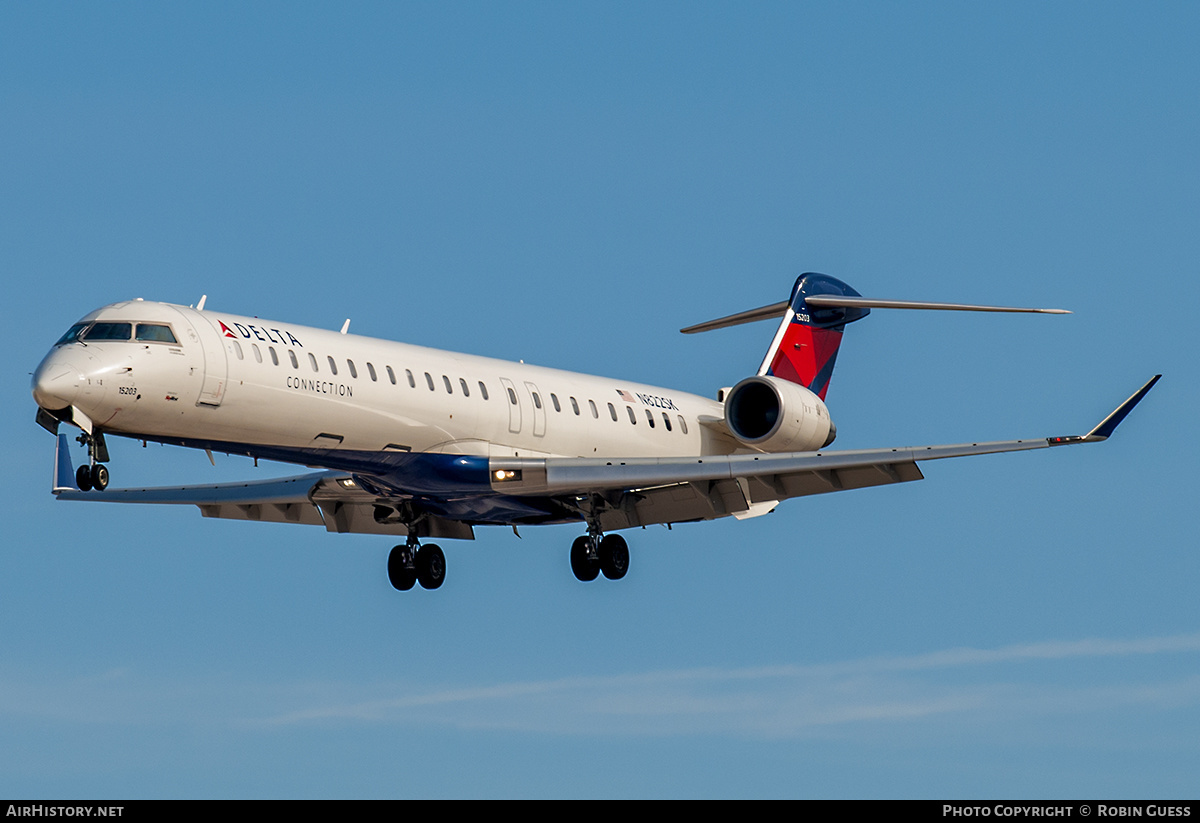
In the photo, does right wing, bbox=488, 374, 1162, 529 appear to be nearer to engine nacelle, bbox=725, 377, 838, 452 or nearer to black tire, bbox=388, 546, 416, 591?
engine nacelle, bbox=725, 377, 838, 452

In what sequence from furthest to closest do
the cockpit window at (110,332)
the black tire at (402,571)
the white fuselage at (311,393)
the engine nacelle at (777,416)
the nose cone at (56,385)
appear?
the engine nacelle at (777,416) → the black tire at (402,571) → the cockpit window at (110,332) → the white fuselage at (311,393) → the nose cone at (56,385)

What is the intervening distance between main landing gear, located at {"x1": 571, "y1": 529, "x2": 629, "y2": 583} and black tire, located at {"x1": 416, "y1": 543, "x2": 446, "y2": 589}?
2.35m

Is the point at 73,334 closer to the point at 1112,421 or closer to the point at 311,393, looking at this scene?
the point at 311,393

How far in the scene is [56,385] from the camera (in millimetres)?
20781

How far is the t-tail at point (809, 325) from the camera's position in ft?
105

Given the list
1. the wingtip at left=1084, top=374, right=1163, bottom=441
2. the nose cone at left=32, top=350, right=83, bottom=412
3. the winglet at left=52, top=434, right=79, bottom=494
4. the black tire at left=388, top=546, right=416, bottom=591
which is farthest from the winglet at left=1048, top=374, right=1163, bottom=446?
the winglet at left=52, top=434, right=79, bottom=494

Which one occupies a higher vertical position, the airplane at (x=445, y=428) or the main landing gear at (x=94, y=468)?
the airplane at (x=445, y=428)

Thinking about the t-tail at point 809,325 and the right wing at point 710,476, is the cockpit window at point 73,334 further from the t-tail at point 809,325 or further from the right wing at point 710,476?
the t-tail at point 809,325

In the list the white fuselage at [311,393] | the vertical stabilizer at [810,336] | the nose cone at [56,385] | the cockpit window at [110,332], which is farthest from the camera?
the vertical stabilizer at [810,336]

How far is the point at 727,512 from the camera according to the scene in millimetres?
27609

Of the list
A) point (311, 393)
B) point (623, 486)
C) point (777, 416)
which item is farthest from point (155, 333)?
point (777, 416)

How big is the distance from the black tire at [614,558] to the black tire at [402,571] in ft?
10.6

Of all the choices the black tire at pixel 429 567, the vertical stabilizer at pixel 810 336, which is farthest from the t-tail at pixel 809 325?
the black tire at pixel 429 567

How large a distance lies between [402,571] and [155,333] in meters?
7.92
